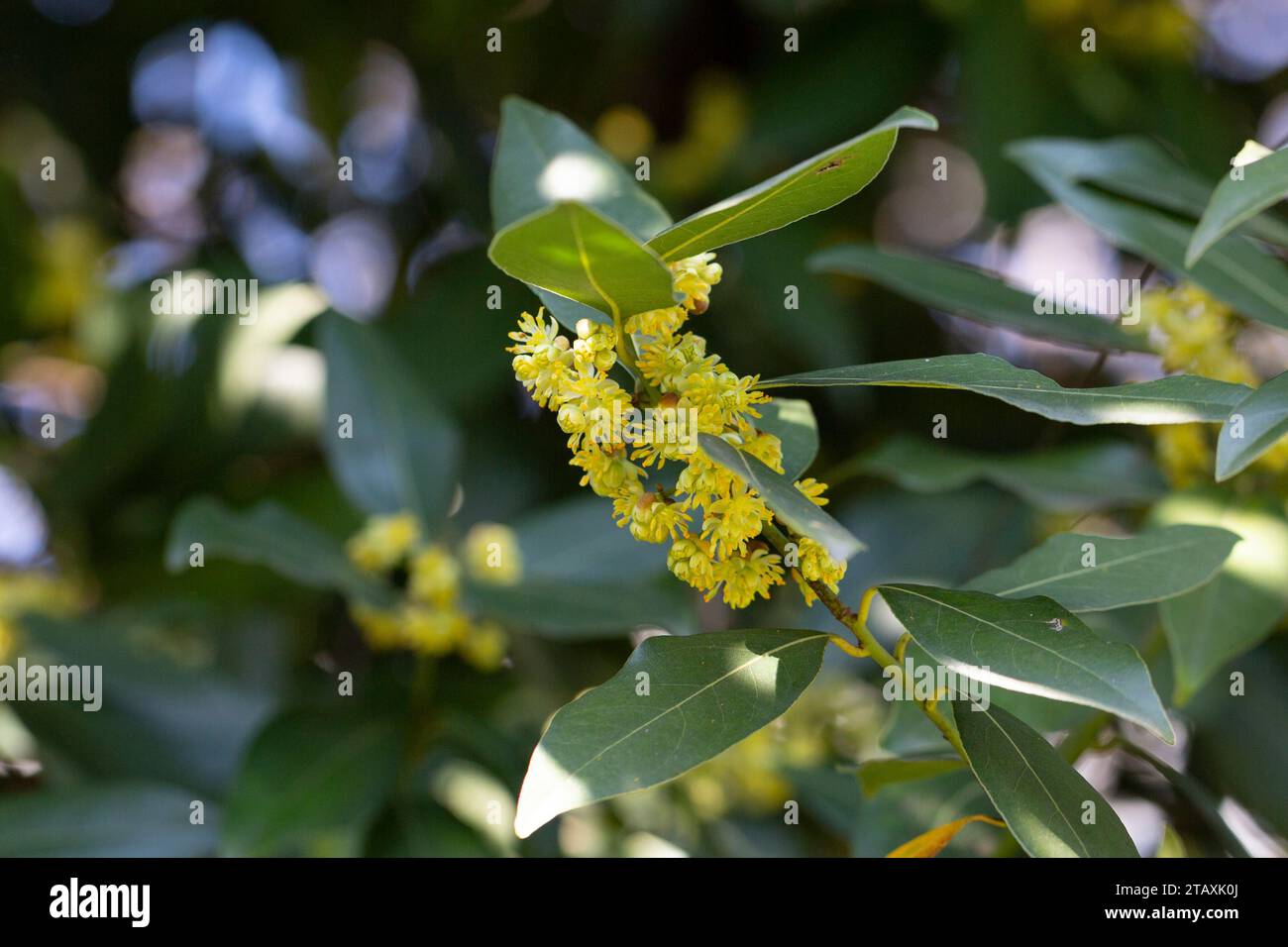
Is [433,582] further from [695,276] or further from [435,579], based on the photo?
[695,276]

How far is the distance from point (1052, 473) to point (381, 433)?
0.86 metres

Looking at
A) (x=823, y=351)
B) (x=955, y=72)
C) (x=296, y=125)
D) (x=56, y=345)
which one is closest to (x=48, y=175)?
(x=56, y=345)

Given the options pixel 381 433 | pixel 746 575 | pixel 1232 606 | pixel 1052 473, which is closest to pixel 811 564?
pixel 746 575

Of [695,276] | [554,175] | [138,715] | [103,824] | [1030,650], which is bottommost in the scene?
[103,824]

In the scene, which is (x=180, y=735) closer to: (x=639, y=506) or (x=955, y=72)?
(x=639, y=506)

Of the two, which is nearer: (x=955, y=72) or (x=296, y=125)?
(x=955, y=72)

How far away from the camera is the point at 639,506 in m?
0.66

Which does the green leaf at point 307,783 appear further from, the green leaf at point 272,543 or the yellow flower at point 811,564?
the yellow flower at point 811,564

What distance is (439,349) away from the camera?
6.72 ft

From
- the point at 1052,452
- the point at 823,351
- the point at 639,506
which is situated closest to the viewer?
the point at 639,506

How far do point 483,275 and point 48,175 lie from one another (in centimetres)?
84

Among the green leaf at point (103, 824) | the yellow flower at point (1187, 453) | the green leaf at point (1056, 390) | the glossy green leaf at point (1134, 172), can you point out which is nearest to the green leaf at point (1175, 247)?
the glossy green leaf at point (1134, 172)

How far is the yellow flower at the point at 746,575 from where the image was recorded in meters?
0.67

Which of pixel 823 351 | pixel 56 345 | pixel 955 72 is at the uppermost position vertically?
pixel 955 72
